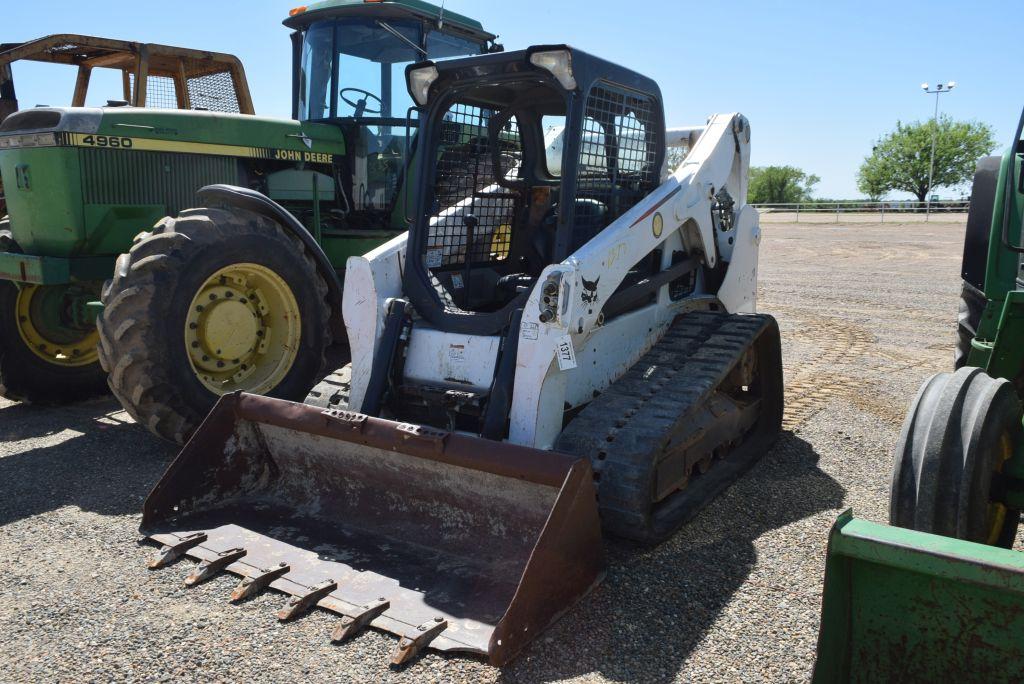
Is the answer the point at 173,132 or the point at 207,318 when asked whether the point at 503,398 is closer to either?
the point at 207,318

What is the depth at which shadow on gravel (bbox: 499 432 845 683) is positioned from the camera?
300 cm

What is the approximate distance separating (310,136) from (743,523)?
462 cm

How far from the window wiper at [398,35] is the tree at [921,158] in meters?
59.0

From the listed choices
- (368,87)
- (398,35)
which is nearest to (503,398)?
(398,35)

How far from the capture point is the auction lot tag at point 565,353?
3.93 m

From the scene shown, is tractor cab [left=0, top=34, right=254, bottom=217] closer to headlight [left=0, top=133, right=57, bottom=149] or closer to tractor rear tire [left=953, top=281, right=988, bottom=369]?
headlight [left=0, top=133, right=57, bottom=149]

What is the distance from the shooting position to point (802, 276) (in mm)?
15055

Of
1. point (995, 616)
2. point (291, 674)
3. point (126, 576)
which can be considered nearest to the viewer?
point (995, 616)

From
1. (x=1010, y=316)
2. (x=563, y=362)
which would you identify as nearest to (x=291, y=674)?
(x=563, y=362)

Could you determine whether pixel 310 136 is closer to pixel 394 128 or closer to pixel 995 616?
pixel 394 128

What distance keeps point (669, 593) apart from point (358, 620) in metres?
1.22

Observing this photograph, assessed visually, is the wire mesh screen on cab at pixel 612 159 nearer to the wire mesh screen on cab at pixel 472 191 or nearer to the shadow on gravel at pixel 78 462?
the wire mesh screen on cab at pixel 472 191

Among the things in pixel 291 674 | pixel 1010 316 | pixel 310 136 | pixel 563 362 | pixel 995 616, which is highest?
pixel 310 136

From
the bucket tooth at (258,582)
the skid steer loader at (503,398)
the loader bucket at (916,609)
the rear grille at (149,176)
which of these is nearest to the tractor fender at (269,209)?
the rear grille at (149,176)
